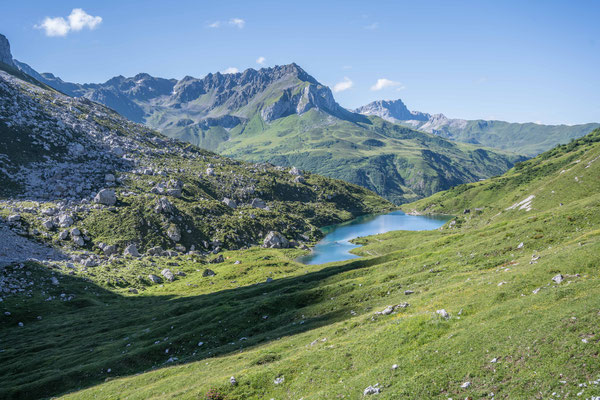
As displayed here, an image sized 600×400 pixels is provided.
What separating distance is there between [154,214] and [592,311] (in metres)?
190

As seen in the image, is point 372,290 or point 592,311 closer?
point 592,311

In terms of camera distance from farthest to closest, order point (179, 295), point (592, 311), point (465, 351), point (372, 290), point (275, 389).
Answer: point (179, 295) < point (372, 290) < point (275, 389) < point (465, 351) < point (592, 311)

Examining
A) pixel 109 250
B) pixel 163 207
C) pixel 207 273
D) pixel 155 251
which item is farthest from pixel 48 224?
pixel 207 273

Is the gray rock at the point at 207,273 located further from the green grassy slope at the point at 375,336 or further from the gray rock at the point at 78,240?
the gray rock at the point at 78,240

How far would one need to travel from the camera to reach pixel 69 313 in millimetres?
87812

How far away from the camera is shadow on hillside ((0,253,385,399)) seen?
46.7 metres

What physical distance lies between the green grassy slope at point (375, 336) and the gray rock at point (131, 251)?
2296 inches

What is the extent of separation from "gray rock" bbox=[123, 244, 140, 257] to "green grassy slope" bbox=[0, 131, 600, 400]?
58.3 metres

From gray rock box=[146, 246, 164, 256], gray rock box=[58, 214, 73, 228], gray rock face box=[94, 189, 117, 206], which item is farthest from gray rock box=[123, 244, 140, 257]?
gray rock face box=[94, 189, 117, 206]

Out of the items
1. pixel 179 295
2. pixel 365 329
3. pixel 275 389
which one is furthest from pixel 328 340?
pixel 179 295

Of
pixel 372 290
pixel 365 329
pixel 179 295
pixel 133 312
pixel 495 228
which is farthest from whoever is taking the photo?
pixel 179 295

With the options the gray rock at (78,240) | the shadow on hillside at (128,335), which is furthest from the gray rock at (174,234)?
the shadow on hillside at (128,335)

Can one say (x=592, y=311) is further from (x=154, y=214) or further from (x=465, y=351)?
(x=154, y=214)

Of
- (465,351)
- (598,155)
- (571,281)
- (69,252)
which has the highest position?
(598,155)
